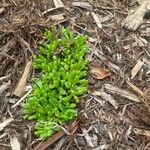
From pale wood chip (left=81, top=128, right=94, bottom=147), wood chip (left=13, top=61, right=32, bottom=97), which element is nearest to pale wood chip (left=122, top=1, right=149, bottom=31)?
wood chip (left=13, top=61, right=32, bottom=97)

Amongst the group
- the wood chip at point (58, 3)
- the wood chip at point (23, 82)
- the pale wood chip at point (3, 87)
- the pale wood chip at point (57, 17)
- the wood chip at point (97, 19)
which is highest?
the wood chip at point (58, 3)

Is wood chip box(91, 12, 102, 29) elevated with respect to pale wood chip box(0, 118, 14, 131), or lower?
elevated

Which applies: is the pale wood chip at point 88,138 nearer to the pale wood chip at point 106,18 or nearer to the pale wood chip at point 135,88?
the pale wood chip at point 135,88

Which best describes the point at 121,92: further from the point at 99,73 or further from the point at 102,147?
the point at 102,147

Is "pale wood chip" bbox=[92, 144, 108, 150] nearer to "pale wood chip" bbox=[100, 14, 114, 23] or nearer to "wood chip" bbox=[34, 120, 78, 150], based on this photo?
"wood chip" bbox=[34, 120, 78, 150]

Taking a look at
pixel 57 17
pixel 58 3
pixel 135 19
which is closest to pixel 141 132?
pixel 135 19

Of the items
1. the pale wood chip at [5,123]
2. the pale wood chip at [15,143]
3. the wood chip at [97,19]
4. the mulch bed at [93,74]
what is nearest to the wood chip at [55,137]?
the mulch bed at [93,74]

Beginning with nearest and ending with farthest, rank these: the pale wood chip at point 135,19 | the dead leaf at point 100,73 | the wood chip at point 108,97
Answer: the wood chip at point 108,97 < the dead leaf at point 100,73 < the pale wood chip at point 135,19
